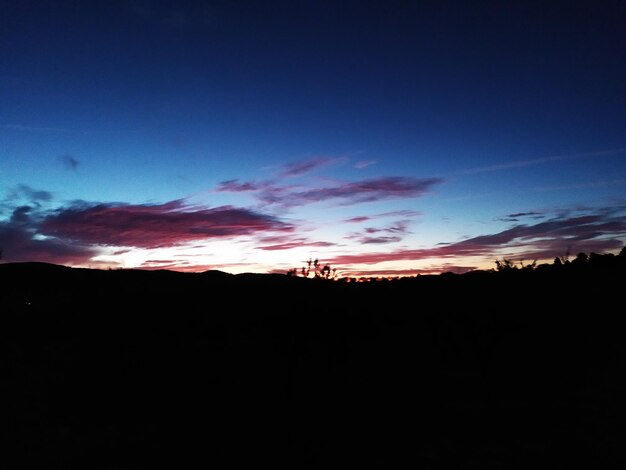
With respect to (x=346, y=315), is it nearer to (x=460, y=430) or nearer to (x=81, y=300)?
(x=460, y=430)

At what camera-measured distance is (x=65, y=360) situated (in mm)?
9109

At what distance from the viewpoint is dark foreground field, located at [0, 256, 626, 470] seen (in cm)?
556

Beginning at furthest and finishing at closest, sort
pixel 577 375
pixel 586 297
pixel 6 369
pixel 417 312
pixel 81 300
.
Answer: pixel 81 300
pixel 417 312
pixel 586 297
pixel 6 369
pixel 577 375

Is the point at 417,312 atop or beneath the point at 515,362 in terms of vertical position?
atop

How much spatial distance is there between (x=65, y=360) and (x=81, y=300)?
18.0 ft

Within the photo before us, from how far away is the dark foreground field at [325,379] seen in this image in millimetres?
5562

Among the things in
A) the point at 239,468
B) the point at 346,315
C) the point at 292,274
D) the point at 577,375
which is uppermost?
the point at 292,274

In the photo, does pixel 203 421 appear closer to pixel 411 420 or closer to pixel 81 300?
pixel 411 420

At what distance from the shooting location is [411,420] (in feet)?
21.1

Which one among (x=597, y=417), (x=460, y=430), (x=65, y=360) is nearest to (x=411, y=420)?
(x=460, y=430)

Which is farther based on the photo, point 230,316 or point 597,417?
point 230,316

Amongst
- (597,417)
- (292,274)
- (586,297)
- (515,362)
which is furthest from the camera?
(292,274)

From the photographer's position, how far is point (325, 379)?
25.3 feet

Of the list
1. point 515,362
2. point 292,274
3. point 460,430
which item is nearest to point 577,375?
point 515,362
